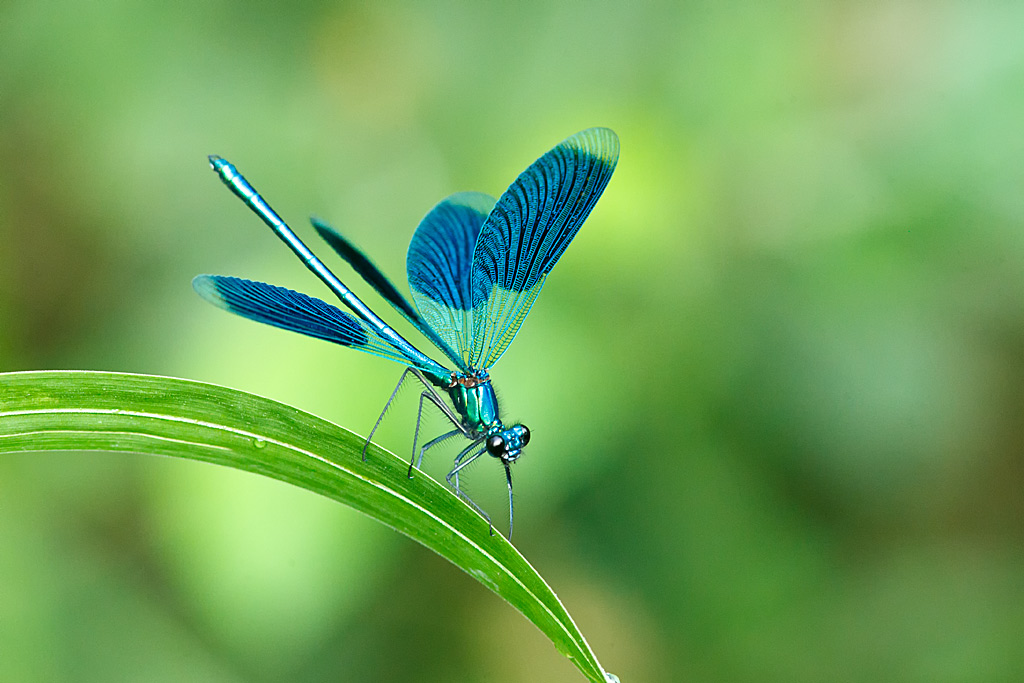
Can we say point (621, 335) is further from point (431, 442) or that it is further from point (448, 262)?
point (431, 442)

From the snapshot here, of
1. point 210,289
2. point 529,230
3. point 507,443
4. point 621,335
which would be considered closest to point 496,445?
point 507,443

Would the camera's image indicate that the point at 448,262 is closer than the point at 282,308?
No

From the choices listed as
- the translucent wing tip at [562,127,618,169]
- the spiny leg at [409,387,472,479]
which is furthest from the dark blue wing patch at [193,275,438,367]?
the translucent wing tip at [562,127,618,169]

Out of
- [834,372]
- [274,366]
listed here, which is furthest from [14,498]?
[834,372]

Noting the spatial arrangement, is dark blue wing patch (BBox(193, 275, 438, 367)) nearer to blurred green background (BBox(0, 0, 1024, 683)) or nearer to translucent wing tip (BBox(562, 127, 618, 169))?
blurred green background (BBox(0, 0, 1024, 683))

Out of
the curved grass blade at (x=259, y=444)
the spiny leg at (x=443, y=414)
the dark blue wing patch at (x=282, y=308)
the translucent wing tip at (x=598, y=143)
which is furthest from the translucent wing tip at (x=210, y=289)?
the translucent wing tip at (x=598, y=143)

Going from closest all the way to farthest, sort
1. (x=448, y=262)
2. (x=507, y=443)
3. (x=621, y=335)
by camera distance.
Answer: (x=507, y=443) → (x=448, y=262) → (x=621, y=335)
